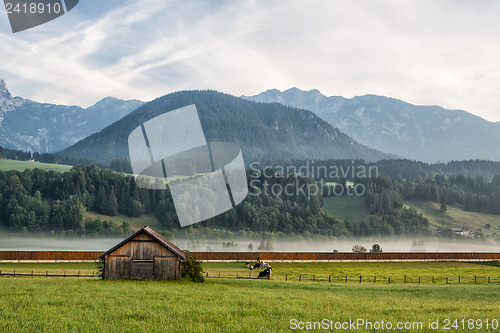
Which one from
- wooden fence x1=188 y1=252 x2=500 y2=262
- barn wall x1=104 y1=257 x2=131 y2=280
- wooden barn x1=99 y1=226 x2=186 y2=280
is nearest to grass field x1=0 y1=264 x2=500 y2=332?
barn wall x1=104 y1=257 x2=131 y2=280

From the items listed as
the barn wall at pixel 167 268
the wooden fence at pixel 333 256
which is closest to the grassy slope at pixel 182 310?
the barn wall at pixel 167 268

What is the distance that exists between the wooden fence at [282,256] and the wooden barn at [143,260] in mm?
27038

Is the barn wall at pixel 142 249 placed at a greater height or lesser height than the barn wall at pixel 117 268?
greater

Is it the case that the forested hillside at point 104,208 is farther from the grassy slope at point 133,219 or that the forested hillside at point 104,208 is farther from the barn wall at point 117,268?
the barn wall at point 117,268

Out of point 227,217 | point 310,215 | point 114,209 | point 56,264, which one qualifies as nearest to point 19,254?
point 56,264

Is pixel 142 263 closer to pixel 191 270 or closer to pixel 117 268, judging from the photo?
pixel 117 268

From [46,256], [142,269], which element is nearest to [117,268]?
[142,269]

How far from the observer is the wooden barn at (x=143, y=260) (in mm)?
42969

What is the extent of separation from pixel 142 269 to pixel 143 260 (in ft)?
2.59

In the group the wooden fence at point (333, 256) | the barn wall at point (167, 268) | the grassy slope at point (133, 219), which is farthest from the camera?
the grassy slope at point (133, 219)

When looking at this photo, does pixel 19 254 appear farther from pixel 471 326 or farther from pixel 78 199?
pixel 78 199

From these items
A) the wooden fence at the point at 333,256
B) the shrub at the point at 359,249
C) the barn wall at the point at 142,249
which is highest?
the barn wall at the point at 142,249

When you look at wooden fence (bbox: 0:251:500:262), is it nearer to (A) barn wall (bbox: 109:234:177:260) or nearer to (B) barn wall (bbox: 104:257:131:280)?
(B) barn wall (bbox: 104:257:131:280)

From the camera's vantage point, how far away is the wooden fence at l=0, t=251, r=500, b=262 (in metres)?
73.1
